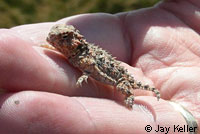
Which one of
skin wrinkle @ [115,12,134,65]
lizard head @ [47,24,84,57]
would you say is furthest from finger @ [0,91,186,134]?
skin wrinkle @ [115,12,134,65]

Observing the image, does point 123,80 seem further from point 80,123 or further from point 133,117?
point 80,123

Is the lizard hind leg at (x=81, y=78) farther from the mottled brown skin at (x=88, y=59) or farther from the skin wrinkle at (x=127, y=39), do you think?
the skin wrinkle at (x=127, y=39)

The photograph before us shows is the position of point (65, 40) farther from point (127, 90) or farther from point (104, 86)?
point (127, 90)

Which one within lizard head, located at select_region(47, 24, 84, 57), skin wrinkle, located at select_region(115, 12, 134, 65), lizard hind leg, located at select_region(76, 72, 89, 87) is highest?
lizard head, located at select_region(47, 24, 84, 57)

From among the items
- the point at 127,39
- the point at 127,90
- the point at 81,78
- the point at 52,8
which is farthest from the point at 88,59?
the point at 52,8

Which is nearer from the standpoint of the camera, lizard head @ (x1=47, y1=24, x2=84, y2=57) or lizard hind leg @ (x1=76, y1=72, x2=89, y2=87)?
lizard hind leg @ (x1=76, y1=72, x2=89, y2=87)

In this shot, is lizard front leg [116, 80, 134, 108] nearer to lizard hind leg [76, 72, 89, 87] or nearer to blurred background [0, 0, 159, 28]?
lizard hind leg [76, 72, 89, 87]
